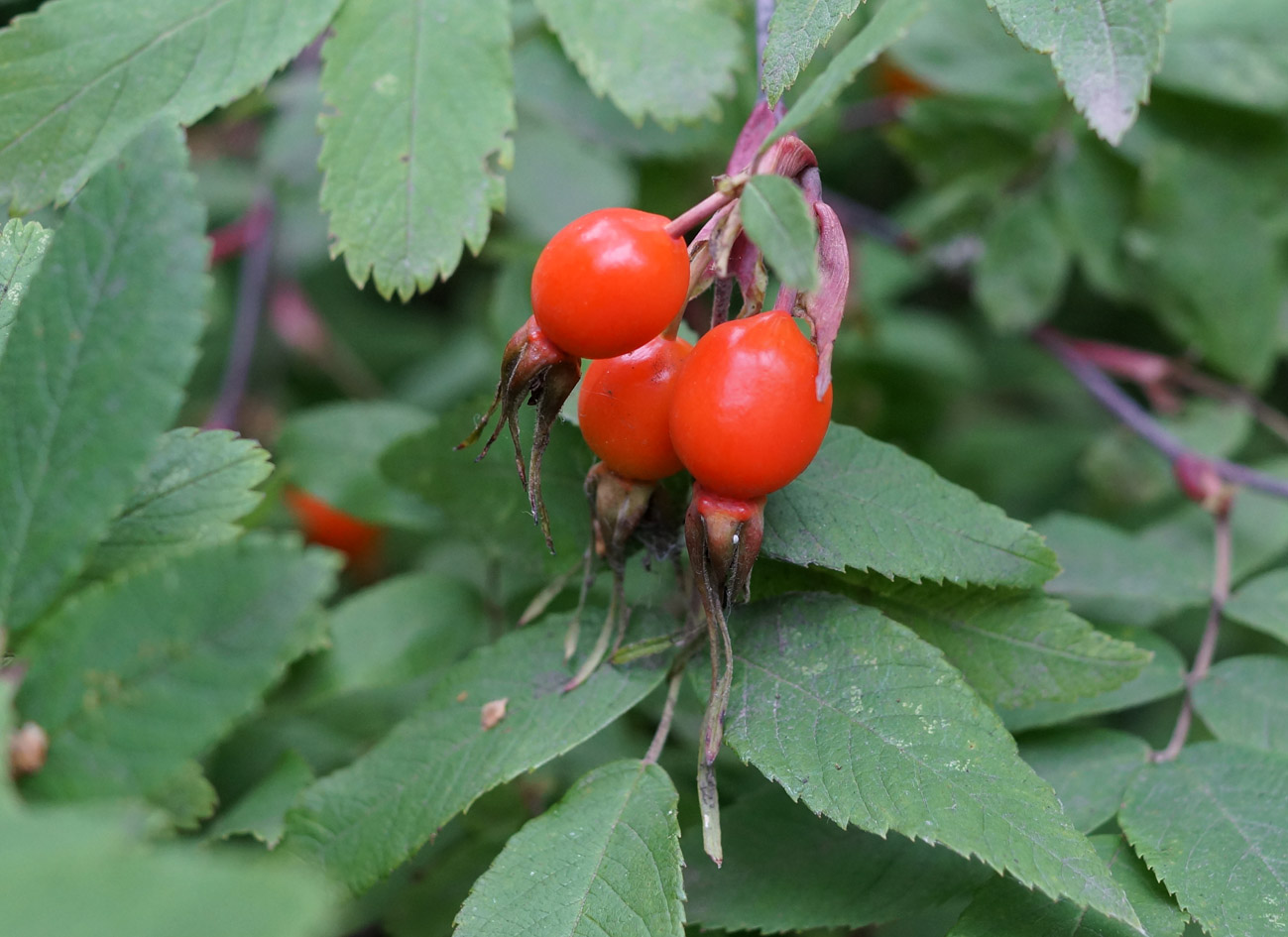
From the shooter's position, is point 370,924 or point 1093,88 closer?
point 1093,88

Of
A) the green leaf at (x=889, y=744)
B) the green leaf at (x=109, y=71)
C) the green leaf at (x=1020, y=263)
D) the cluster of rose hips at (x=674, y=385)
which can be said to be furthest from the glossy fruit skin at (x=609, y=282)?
the green leaf at (x=1020, y=263)

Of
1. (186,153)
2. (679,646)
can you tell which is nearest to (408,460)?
(679,646)

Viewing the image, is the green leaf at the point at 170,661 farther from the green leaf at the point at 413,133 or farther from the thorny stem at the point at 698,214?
the green leaf at the point at 413,133


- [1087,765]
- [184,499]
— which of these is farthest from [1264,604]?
[184,499]

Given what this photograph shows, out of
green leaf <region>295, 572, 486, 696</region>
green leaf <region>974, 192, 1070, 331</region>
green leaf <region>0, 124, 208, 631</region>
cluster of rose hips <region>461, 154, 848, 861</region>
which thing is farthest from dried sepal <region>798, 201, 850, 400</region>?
green leaf <region>974, 192, 1070, 331</region>

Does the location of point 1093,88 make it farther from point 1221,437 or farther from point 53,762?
point 1221,437

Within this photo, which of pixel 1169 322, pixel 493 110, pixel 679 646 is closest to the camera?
pixel 679 646
